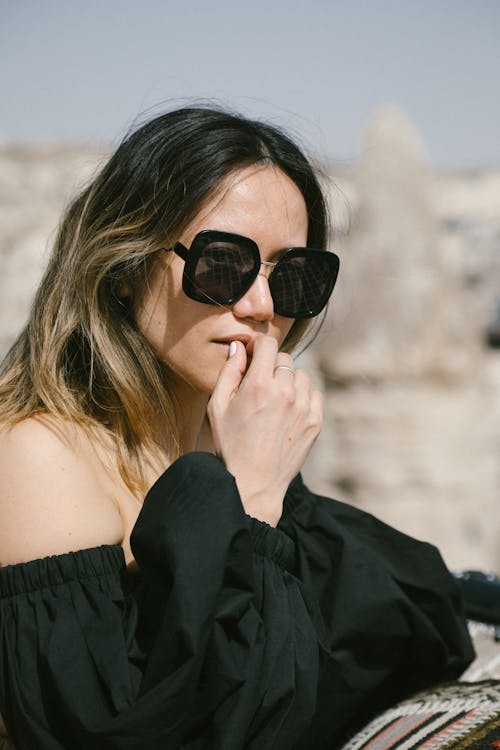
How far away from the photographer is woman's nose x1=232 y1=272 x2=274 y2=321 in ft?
5.92

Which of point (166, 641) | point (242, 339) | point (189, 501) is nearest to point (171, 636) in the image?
point (166, 641)

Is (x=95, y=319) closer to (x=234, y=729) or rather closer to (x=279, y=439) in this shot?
(x=279, y=439)

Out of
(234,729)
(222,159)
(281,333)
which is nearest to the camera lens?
(234,729)

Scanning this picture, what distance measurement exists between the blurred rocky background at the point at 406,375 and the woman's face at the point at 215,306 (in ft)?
33.8

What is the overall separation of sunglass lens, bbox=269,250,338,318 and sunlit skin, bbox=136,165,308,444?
0.03 m

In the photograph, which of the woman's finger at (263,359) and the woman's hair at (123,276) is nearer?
the woman's finger at (263,359)

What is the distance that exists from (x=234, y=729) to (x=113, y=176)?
1.20m

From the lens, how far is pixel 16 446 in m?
1.60


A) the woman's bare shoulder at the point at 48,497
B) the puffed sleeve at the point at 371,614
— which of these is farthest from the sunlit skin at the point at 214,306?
the puffed sleeve at the point at 371,614

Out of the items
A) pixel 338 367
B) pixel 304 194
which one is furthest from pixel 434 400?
pixel 304 194

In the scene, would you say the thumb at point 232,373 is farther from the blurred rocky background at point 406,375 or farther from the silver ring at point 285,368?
the blurred rocky background at point 406,375

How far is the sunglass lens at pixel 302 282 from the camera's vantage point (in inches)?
73.0

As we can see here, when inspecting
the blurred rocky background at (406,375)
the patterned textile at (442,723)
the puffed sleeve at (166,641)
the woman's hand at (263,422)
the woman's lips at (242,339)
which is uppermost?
the woman's lips at (242,339)

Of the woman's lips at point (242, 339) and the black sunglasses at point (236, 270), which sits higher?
the black sunglasses at point (236, 270)
